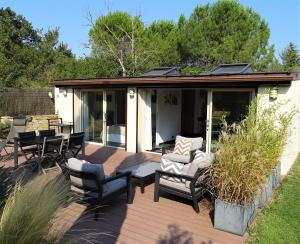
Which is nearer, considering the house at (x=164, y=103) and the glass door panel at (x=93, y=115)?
the house at (x=164, y=103)

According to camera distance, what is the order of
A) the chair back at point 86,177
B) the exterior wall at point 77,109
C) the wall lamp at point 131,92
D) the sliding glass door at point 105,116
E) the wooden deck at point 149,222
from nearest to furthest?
the wooden deck at point 149,222, the chair back at point 86,177, the wall lamp at point 131,92, the sliding glass door at point 105,116, the exterior wall at point 77,109

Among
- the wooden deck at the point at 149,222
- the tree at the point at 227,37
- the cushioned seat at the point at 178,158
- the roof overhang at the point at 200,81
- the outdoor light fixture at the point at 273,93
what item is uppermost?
the tree at the point at 227,37

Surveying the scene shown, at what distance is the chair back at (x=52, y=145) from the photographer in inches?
270

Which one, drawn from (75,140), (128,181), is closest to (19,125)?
(75,140)

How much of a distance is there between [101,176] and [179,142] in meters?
3.43

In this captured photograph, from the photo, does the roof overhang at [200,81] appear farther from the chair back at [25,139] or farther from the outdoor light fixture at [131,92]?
the chair back at [25,139]

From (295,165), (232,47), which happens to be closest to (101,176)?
(295,165)

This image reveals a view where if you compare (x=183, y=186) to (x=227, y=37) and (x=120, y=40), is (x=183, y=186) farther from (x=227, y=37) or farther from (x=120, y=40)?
(x=120, y=40)

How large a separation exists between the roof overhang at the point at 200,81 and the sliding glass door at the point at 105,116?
54cm

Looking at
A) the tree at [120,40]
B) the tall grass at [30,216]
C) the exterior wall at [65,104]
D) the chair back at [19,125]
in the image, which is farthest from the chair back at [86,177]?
the tree at [120,40]

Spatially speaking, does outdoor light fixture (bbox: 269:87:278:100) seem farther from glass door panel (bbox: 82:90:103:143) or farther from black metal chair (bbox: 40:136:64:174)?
glass door panel (bbox: 82:90:103:143)

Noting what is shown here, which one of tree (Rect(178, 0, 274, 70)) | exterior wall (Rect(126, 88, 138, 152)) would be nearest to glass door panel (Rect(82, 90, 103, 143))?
exterior wall (Rect(126, 88, 138, 152))

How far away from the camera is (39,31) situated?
30641mm

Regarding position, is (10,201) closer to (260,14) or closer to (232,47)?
(232,47)
